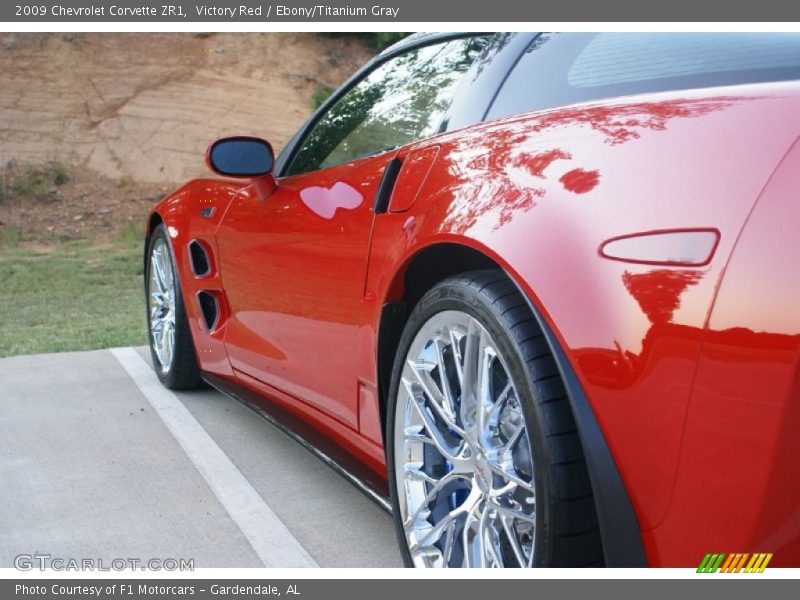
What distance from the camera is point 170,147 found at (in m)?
19.6

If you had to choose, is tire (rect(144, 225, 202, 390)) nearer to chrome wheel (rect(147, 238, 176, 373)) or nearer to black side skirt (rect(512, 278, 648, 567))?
chrome wheel (rect(147, 238, 176, 373))

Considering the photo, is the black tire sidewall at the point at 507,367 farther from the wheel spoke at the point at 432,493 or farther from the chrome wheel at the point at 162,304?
the chrome wheel at the point at 162,304

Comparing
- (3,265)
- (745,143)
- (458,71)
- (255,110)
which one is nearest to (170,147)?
(255,110)

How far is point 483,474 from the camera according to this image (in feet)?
6.75

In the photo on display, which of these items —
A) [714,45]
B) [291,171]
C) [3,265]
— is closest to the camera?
[714,45]

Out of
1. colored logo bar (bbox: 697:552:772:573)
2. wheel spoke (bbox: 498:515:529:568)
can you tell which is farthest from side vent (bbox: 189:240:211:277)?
colored logo bar (bbox: 697:552:772:573)

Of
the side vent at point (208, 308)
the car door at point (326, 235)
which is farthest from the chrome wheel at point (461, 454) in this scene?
the side vent at point (208, 308)

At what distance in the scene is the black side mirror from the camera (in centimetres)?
346

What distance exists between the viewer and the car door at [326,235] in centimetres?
264

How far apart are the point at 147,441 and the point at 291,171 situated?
131cm

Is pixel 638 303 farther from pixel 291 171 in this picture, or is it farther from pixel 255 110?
pixel 255 110

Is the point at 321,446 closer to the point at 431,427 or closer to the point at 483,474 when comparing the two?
the point at 431,427

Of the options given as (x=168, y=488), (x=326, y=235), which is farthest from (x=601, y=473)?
(x=168, y=488)

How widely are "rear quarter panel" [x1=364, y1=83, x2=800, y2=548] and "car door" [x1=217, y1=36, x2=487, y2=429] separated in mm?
712
